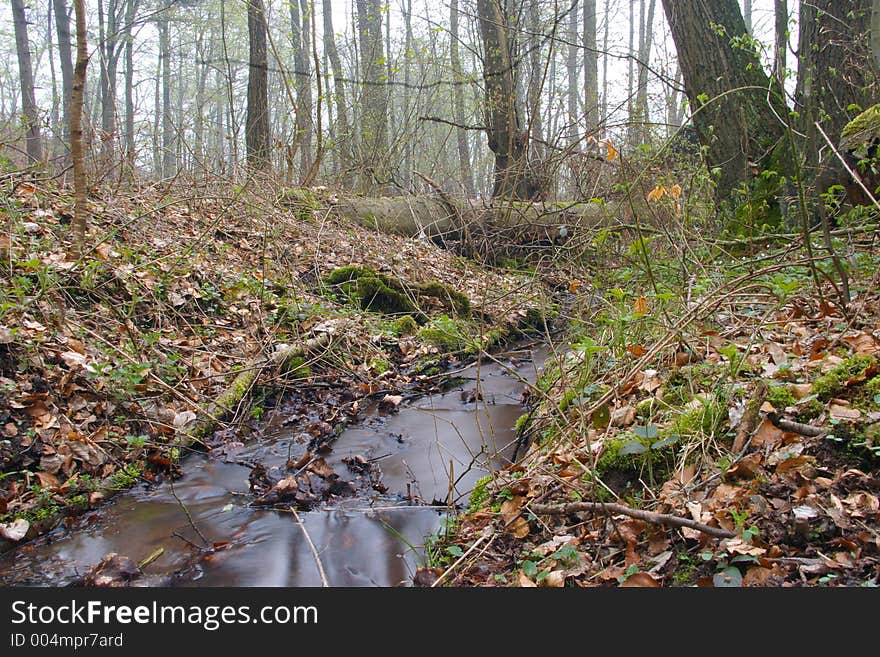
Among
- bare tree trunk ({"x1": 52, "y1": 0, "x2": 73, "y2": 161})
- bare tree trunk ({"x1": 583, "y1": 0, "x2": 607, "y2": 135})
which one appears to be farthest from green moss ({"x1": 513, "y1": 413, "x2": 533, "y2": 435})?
bare tree trunk ({"x1": 52, "y1": 0, "x2": 73, "y2": 161})

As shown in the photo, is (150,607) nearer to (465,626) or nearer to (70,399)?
(465,626)

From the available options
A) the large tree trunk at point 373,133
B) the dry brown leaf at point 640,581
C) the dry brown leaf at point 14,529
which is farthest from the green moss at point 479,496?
the large tree trunk at point 373,133

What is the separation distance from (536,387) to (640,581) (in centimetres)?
170

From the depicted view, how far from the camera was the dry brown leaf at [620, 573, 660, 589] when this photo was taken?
230 centimetres

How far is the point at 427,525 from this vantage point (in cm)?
356

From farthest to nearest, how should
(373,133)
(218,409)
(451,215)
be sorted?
(373,133) < (451,215) < (218,409)

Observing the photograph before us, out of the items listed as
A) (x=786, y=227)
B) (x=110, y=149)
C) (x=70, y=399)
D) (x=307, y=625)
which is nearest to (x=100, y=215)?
(x=110, y=149)

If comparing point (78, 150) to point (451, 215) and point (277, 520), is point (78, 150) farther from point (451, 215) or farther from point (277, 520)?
point (451, 215)

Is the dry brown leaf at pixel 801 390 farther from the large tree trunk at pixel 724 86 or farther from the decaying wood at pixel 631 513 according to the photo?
the large tree trunk at pixel 724 86

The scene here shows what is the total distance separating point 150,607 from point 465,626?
126cm

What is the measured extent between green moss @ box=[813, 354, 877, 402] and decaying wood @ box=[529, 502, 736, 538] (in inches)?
40.1

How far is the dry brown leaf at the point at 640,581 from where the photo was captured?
7.54 feet

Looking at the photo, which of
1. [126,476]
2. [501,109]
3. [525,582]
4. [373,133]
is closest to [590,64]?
[373,133]

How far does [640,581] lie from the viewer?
7.62ft
